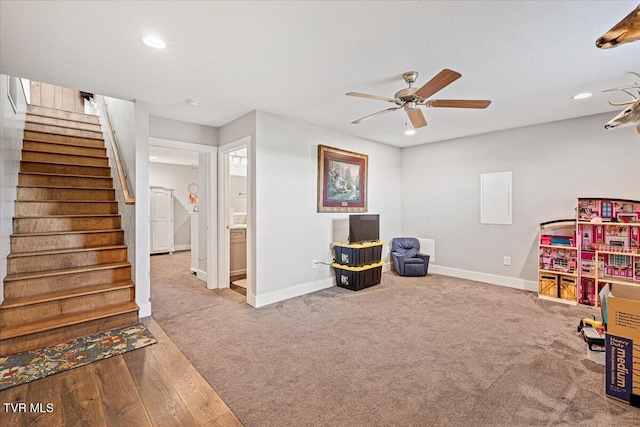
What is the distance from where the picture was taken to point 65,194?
3943mm

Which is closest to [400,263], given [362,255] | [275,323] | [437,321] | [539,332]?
[362,255]

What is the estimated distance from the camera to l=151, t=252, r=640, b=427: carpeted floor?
1825 millimetres

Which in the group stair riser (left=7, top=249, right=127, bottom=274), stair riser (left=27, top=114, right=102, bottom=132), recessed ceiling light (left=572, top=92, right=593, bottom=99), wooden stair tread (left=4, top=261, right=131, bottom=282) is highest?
stair riser (left=27, top=114, right=102, bottom=132)

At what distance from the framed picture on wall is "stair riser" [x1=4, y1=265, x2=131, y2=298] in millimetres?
2716

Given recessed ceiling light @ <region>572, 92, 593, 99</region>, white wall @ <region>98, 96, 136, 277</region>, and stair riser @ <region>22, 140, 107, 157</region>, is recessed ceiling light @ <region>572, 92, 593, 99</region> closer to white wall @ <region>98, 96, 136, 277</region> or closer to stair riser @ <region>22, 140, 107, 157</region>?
white wall @ <region>98, 96, 136, 277</region>

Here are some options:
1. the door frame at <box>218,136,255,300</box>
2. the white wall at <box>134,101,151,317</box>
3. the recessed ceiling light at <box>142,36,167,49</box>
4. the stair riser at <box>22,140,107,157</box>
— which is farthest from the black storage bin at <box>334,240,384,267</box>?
the stair riser at <box>22,140,107,157</box>

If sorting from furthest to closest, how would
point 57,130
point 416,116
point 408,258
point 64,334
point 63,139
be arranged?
1. point 408,258
2. point 57,130
3. point 63,139
4. point 416,116
5. point 64,334

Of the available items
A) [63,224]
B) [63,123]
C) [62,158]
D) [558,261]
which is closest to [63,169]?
[62,158]

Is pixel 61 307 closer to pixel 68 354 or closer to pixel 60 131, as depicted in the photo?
pixel 68 354

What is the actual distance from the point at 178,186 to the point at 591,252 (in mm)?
9205

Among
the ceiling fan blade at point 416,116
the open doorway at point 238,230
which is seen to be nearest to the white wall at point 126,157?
the open doorway at point 238,230

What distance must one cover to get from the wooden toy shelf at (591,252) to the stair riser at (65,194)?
6314 millimetres

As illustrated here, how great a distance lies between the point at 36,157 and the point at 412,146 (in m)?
6.19

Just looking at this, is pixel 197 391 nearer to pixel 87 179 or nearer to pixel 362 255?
pixel 362 255
